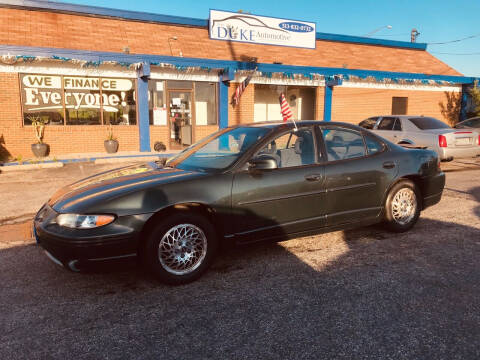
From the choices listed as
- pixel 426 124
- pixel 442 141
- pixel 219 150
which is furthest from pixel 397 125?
pixel 219 150

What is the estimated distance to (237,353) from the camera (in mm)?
2459

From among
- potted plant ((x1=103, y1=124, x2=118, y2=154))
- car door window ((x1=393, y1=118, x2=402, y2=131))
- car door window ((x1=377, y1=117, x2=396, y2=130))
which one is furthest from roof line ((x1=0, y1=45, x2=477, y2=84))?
car door window ((x1=393, y1=118, x2=402, y2=131))

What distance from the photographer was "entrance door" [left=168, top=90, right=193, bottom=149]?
614 inches

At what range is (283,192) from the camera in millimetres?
3910

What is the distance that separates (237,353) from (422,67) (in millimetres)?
24671

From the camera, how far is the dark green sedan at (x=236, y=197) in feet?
10.7

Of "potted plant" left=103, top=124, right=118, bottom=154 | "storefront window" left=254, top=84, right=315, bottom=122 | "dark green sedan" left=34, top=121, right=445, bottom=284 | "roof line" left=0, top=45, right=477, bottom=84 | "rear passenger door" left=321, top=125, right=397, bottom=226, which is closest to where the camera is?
"dark green sedan" left=34, top=121, right=445, bottom=284

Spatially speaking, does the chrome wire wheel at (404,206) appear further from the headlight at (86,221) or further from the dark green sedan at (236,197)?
the headlight at (86,221)

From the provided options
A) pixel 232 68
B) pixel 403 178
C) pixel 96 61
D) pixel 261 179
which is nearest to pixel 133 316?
pixel 261 179

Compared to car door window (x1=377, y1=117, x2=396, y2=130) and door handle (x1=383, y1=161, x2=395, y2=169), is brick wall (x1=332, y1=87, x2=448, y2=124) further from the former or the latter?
door handle (x1=383, y1=161, x2=395, y2=169)

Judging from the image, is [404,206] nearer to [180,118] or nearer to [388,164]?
[388,164]

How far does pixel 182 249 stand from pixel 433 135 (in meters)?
9.27

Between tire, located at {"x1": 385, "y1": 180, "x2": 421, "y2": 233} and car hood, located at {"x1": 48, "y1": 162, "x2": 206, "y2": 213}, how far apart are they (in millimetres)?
2534

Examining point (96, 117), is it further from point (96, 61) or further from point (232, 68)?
point (232, 68)
